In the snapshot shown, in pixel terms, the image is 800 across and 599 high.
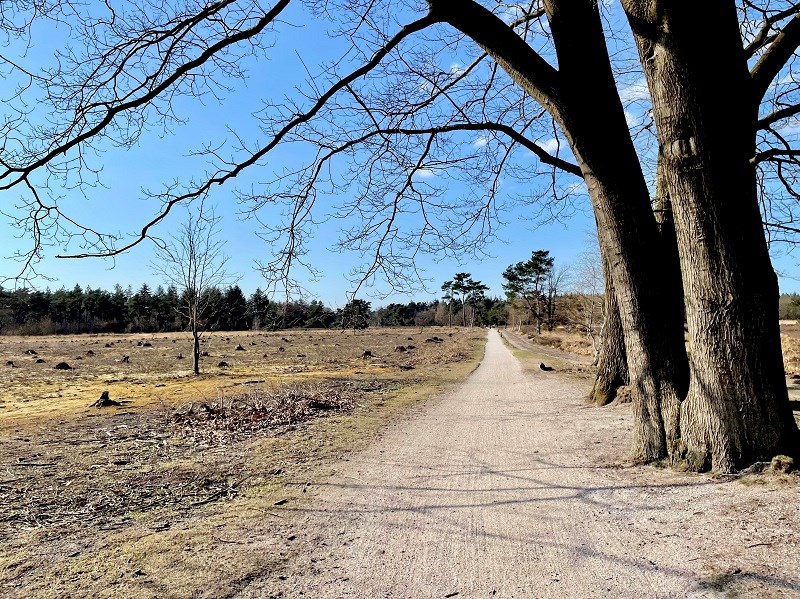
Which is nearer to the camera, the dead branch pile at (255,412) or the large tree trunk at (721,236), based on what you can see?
the large tree trunk at (721,236)

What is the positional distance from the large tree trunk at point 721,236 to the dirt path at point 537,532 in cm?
55

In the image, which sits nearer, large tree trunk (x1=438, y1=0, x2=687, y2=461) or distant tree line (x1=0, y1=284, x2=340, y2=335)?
large tree trunk (x1=438, y1=0, x2=687, y2=461)

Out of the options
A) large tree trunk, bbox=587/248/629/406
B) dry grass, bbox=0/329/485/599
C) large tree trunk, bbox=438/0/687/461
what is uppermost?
large tree trunk, bbox=438/0/687/461

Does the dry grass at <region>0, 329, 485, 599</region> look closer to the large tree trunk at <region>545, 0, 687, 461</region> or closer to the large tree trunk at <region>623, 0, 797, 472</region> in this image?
the large tree trunk at <region>545, 0, 687, 461</region>

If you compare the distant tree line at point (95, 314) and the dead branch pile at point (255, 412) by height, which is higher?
the distant tree line at point (95, 314)

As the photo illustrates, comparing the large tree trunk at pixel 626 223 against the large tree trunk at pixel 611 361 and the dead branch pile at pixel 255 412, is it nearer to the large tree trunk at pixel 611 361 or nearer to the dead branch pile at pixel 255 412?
the large tree trunk at pixel 611 361

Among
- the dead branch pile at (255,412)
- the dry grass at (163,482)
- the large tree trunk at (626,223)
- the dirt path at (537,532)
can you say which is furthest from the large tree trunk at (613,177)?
the dead branch pile at (255,412)

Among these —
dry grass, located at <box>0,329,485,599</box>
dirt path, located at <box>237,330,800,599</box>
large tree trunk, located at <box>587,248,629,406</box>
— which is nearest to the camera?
dirt path, located at <box>237,330,800,599</box>

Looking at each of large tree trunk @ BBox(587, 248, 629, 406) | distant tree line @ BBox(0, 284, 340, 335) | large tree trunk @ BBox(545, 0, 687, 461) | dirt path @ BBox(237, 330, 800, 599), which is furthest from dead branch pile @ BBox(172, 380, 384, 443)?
distant tree line @ BBox(0, 284, 340, 335)

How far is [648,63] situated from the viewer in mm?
4434

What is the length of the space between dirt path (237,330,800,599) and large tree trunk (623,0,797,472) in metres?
0.55

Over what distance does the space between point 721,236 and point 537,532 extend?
110 inches

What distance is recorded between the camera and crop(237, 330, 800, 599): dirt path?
2.85 m

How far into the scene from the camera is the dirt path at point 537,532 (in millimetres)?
2848
